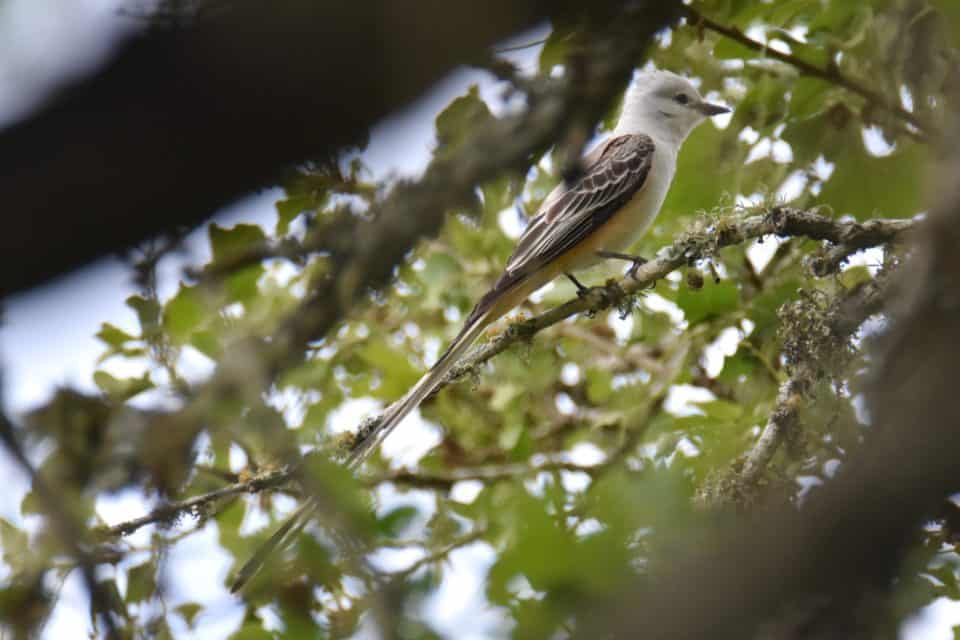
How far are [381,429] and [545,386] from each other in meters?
2.07

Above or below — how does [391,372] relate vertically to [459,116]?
above

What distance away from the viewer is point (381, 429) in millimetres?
4145

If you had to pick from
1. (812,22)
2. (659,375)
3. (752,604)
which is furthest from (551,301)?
(752,604)

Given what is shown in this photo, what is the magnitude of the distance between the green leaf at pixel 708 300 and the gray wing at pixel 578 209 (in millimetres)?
762

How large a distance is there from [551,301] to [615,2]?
3968mm

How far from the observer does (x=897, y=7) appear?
4.24 meters

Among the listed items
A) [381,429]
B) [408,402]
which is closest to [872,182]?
[408,402]

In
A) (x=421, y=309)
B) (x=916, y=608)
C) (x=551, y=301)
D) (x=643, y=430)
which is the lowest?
(x=916, y=608)

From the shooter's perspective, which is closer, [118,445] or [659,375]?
[118,445]

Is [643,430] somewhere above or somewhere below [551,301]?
below

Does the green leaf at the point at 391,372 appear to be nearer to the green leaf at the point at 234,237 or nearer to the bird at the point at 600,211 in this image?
the bird at the point at 600,211

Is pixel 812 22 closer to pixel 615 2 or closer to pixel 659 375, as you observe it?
pixel 659 375

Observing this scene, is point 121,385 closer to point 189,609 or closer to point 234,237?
point 189,609

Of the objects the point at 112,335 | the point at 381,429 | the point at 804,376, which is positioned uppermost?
the point at 112,335
